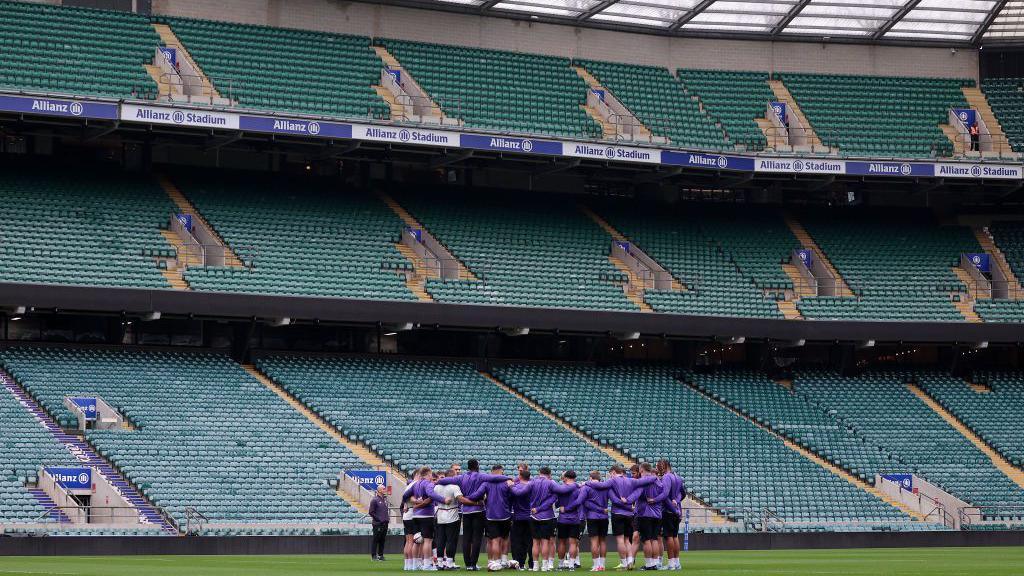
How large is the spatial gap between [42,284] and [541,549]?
21.7 m

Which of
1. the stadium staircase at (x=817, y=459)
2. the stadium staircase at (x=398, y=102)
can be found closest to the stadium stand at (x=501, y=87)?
the stadium staircase at (x=398, y=102)

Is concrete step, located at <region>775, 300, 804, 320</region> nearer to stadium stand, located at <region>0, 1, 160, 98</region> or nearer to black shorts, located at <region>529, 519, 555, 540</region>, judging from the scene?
stadium stand, located at <region>0, 1, 160, 98</region>

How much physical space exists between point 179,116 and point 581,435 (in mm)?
14869

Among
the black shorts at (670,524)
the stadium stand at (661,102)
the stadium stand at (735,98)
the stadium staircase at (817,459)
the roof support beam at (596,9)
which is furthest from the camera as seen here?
the stadium stand at (735,98)

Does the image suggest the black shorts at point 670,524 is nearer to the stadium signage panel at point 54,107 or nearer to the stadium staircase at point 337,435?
the stadium staircase at point 337,435

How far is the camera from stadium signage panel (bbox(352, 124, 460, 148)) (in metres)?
48.1

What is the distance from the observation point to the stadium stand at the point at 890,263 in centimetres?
5297

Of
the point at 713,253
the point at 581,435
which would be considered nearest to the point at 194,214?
the point at 581,435

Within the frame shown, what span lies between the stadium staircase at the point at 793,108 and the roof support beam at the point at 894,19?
411 cm

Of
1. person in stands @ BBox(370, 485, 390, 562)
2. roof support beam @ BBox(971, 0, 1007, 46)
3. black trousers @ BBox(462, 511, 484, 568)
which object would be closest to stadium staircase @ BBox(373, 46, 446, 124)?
roof support beam @ BBox(971, 0, 1007, 46)

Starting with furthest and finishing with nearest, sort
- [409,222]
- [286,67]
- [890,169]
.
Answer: [890,169], [409,222], [286,67]

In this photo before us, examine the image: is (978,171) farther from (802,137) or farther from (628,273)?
(628,273)

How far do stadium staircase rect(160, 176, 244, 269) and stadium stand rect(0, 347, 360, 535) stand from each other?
2992 mm

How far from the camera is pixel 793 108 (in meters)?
57.5
